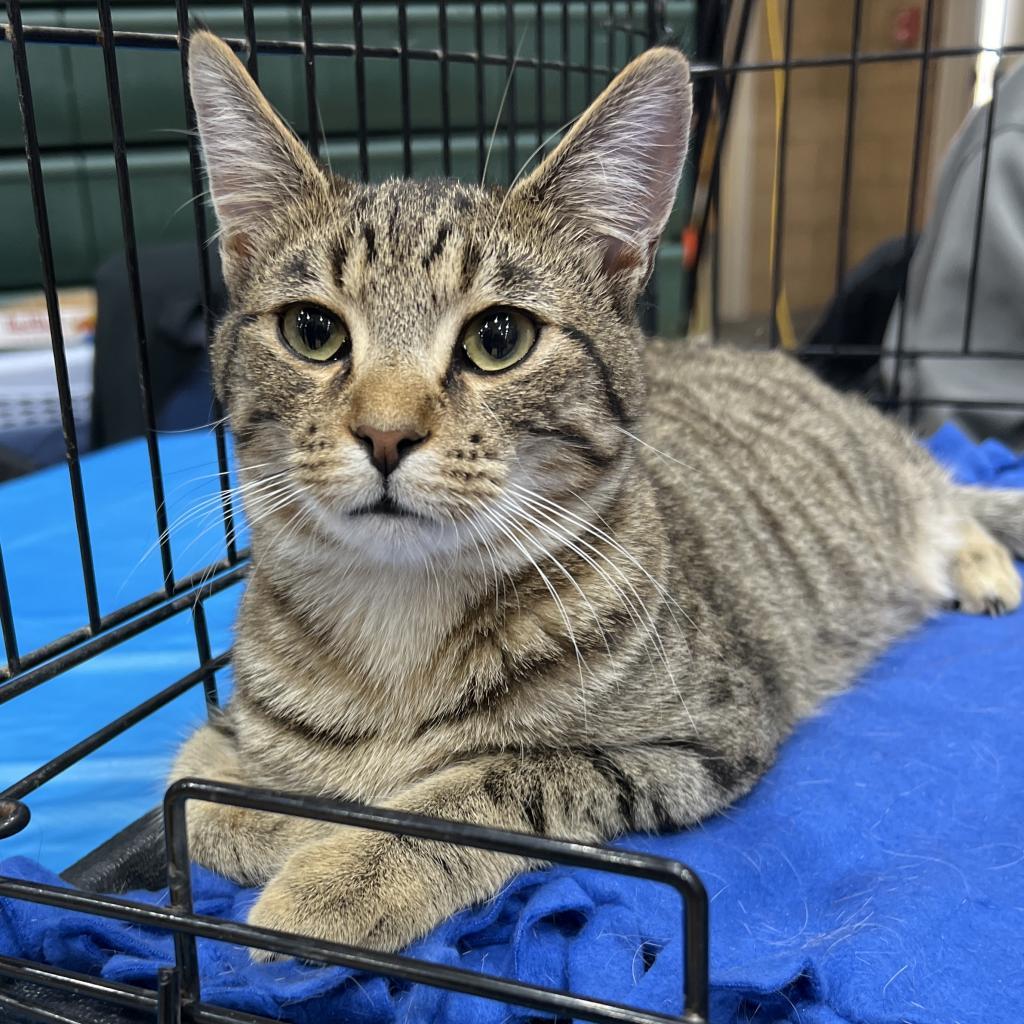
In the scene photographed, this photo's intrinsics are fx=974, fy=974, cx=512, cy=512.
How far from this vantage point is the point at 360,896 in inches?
33.1

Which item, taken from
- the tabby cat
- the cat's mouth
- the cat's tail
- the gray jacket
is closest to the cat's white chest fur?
the tabby cat

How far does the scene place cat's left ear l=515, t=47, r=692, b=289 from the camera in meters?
1.00

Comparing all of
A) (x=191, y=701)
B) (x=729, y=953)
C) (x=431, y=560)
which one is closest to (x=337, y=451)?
(x=431, y=560)

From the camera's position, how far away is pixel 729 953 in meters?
0.90

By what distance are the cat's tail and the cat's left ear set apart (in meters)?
1.23

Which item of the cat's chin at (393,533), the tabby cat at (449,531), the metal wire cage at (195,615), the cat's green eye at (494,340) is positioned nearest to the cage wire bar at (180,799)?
the metal wire cage at (195,615)

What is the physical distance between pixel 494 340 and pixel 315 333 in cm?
18

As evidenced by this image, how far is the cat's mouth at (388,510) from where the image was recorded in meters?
0.87

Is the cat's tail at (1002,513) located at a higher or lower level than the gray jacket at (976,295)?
lower

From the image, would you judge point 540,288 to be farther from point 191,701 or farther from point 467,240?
point 191,701

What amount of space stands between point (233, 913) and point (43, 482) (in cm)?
161

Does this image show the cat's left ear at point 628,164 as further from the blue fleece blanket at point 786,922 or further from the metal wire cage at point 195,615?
the blue fleece blanket at point 786,922

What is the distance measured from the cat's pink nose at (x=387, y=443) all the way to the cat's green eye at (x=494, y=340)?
0.14m

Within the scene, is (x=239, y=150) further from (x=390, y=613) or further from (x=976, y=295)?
(x=976, y=295)
